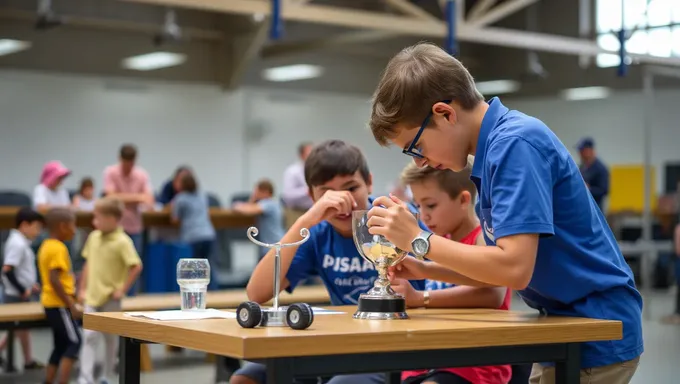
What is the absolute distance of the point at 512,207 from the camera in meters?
1.84

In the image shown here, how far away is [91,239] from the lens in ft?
19.0

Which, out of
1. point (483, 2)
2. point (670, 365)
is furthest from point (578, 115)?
point (670, 365)

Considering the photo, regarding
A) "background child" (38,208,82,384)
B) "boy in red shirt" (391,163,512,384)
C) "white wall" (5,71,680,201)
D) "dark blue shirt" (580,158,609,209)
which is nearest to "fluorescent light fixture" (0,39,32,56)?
"white wall" (5,71,680,201)

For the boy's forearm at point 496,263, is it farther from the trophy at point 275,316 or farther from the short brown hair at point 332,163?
the short brown hair at point 332,163

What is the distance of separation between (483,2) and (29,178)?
6.90 meters

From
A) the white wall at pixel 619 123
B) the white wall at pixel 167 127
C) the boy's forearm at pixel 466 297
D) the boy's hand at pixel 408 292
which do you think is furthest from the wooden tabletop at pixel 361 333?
the white wall at pixel 619 123

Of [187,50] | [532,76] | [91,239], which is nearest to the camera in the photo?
[91,239]

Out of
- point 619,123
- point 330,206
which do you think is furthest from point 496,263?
point 619,123

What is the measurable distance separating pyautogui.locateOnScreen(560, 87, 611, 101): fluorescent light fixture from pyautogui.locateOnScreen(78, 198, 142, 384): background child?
1333cm

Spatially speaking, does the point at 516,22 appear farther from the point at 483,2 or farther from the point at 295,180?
the point at 295,180

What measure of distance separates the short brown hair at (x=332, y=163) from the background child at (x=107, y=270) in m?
3.06

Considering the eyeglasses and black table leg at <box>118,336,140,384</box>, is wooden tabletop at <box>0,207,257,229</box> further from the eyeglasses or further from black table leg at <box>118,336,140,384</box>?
the eyeglasses

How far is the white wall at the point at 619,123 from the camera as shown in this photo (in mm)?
16656

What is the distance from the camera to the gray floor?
19.3 ft
